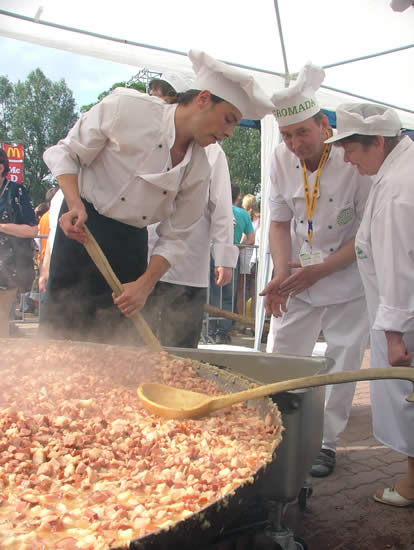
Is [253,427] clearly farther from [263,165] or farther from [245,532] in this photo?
[263,165]

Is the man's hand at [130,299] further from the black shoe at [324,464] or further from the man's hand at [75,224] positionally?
the black shoe at [324,464]

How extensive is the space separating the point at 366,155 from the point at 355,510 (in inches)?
68.6

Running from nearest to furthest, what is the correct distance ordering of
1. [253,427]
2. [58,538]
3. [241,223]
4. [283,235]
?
[58,538]
[253,427]
[283,235]
[241,223]

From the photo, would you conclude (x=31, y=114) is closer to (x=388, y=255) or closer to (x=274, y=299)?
(x=274, y=299)

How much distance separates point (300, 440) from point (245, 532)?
0.33 metres

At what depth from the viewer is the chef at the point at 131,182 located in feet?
7.43

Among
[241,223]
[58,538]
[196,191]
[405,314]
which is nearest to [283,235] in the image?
[196,191]

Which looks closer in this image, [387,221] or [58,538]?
[58,538]

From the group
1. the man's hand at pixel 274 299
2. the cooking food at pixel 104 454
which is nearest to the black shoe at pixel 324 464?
the man's hand at pixel 274 299

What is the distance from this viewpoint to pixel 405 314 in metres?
2.30

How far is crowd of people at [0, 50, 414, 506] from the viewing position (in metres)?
2.32

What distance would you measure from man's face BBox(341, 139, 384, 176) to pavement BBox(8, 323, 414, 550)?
1581 mm

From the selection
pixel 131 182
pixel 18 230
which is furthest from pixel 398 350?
pixel 18 230

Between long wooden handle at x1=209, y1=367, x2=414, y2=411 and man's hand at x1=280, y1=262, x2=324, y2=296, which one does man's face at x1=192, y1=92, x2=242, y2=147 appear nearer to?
man's hand at x1=280, y1=262, x2=324, y2=296
